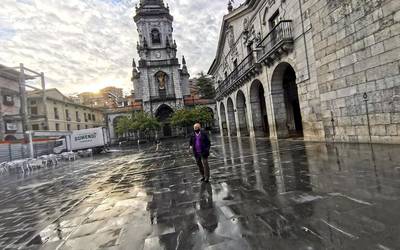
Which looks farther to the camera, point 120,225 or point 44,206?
point 44,206

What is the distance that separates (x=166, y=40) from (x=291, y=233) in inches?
2029

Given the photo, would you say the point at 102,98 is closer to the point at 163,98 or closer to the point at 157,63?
the point at 157,63

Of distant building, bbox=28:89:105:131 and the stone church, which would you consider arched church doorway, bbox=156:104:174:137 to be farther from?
distant building, bbox=28:89:105:131

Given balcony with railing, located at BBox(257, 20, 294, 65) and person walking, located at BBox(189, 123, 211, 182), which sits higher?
balcony with railing, located at BBox(257, 20, 294, 65)

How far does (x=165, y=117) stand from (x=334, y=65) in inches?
1731

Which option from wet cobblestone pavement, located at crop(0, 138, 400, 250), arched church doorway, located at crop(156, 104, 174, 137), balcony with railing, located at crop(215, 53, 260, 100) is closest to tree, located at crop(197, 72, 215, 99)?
arched church doorway, located at crop(156, 104, 174, 137)

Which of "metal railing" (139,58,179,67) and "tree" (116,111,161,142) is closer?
"tree" (116,111,161,142)

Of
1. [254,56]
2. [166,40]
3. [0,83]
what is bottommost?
[254,56]

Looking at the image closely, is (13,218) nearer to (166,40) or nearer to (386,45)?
(386,45)

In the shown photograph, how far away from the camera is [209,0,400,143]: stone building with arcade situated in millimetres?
7820

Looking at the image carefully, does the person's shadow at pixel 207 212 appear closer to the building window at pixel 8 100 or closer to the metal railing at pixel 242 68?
the metal railing at pixel 242 68

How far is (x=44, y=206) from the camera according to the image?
20.0 ft

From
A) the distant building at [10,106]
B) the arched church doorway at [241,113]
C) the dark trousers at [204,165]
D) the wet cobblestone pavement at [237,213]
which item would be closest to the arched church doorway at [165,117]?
the distant building at [10,106]

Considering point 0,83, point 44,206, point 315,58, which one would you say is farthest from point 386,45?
point 0,83
